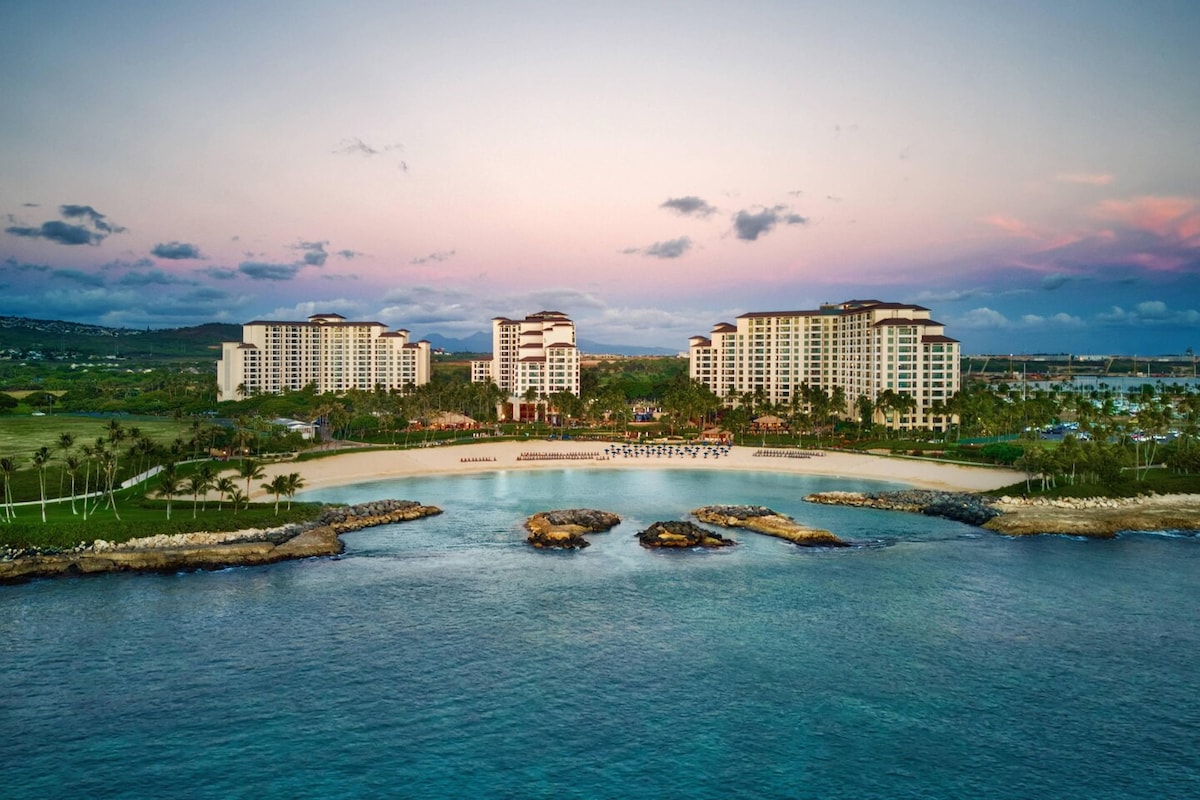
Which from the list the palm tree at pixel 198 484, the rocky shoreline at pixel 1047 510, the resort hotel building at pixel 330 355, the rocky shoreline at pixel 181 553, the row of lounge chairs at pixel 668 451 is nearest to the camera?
the rocky shoreline at pixel 181 553

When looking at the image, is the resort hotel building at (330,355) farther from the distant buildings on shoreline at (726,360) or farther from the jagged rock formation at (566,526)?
the jagged rock formation at (566,526)

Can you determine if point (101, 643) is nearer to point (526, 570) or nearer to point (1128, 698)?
point (526, 570)

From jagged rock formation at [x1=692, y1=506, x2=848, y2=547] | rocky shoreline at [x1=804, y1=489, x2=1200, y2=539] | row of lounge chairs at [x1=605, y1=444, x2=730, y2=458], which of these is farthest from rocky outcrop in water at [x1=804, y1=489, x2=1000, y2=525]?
row of lounge chairs at [x1=605, y1=444, x2=730, y2=458]

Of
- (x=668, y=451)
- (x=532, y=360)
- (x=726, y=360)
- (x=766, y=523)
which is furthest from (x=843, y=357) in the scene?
(x=766, y=523)

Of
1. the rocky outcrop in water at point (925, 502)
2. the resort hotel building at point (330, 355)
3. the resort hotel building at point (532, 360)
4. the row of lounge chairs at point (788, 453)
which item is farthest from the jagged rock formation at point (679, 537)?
the resort hotel building at point (330, 355)

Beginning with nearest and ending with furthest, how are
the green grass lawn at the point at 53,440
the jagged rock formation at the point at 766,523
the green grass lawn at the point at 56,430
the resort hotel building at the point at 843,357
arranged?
1. the jagged rock formation at the point at 766,523
2. the green grass lawn at the point at 53,440
3. the green grass lawn at the point at 56,430
4. the resort hotel building at the point at 843,357

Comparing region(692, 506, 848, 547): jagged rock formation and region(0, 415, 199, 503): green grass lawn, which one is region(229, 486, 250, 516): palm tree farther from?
region(692, 506, 848, 547): jagged rock formation

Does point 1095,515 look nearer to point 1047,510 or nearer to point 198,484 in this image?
point 1047,510
